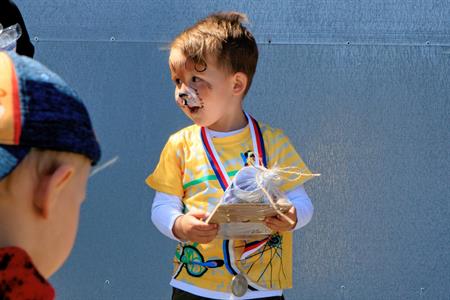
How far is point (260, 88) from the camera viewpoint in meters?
3.80

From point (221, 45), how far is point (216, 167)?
A: 0.43m

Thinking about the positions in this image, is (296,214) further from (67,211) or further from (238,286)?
(67,211)

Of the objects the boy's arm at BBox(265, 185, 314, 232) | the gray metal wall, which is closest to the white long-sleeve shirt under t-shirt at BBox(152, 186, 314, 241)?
the boy's arm at BBox(265, 185, 314, 232)

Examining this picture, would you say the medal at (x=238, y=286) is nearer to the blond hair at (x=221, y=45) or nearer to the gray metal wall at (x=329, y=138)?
the blond hair at (x=221, y=45)

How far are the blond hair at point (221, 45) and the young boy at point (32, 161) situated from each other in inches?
65.1

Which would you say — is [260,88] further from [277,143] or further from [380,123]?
[277,143]

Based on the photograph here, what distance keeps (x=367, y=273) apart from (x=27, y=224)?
2.75 metres

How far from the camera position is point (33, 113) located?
116 cm

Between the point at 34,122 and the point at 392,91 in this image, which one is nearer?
the point at 34,122

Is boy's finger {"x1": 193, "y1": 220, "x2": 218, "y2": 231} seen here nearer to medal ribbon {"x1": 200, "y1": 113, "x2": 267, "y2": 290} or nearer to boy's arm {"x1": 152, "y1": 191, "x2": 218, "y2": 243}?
boy's arm {"x1": 152, "y1": 191, "x2": 218, "y2": 243}

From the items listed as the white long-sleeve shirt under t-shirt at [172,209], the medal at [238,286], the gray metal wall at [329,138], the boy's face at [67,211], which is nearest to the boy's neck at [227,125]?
the white long-sleeve shirt under t-shirt at [172,209]

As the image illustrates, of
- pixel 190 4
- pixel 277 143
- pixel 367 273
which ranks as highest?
pixel 190 4

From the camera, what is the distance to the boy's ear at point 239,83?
9.77 feet

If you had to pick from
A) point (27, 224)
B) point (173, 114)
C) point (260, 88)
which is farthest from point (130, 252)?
point (27, 224)
